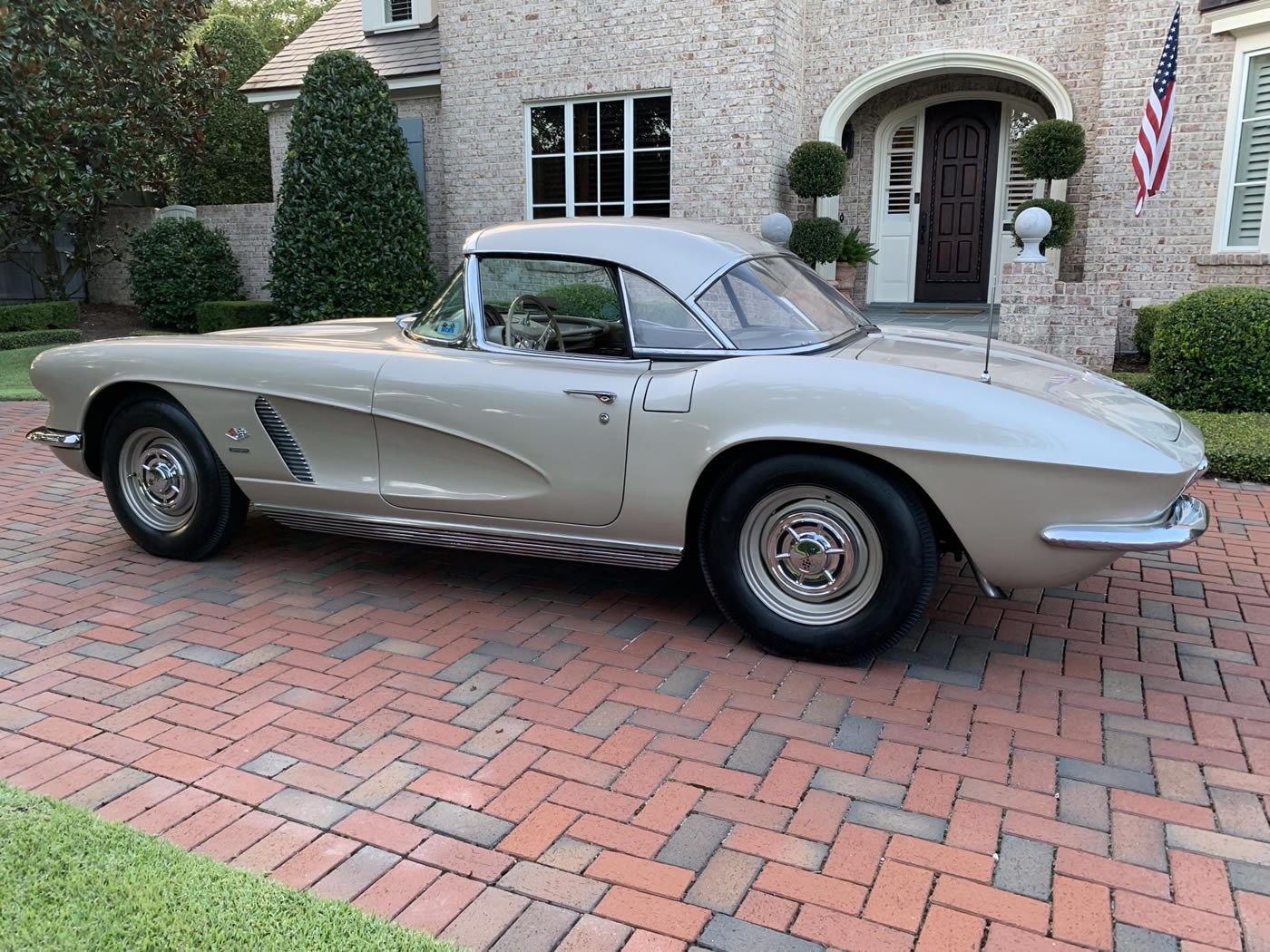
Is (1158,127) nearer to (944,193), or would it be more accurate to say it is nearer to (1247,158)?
(1247,158)

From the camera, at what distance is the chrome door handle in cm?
363

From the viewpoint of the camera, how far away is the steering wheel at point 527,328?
4051 mm

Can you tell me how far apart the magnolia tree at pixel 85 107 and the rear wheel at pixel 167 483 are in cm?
1050

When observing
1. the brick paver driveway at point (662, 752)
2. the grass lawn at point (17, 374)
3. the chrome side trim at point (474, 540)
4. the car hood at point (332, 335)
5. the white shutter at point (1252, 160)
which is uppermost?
the white shutter at point (1252, 160)

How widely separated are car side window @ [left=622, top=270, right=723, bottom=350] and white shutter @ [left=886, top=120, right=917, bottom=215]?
1077 cm

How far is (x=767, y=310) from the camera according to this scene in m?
3.86

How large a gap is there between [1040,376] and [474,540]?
2254mm

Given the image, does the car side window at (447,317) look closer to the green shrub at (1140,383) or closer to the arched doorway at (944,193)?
the green shrub at (1140,383)

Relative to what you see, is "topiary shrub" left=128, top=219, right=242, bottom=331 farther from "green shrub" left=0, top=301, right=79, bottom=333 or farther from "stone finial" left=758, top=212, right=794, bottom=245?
"stone finial" left=758, top=212, right=794, bottom=245

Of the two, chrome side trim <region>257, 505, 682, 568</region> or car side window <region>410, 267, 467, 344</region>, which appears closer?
chrome side trim <region>257, 505, 682, 568</region>

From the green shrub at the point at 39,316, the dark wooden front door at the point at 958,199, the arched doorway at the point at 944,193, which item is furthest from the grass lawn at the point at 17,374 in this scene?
the dark wooden front door at the point at 958,199

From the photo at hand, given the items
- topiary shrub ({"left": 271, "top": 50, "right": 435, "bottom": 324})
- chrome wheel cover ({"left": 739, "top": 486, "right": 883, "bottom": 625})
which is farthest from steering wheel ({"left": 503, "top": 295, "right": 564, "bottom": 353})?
topiary shrub ({"left": 271, "top": 50, "right": 435, "bottom": 324})

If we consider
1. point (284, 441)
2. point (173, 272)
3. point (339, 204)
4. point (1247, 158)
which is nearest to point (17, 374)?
point (173, 272)

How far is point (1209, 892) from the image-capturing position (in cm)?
232
